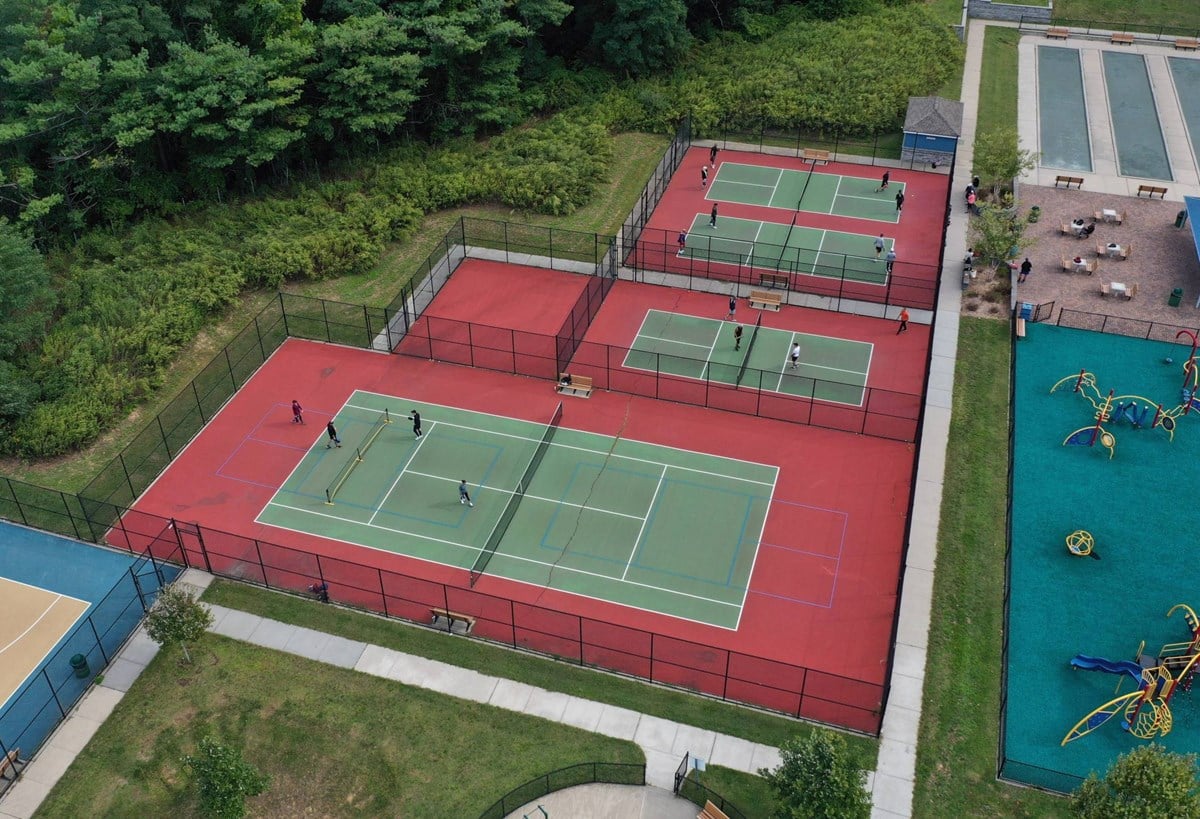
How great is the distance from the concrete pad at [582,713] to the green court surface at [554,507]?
12.2 ft

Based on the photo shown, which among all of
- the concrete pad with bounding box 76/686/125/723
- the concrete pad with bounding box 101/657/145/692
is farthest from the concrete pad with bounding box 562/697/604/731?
the concrete pad with bounding box 76/686/125/723

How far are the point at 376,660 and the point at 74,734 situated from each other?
7708mm

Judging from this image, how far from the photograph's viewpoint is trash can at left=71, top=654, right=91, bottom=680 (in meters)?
27.6

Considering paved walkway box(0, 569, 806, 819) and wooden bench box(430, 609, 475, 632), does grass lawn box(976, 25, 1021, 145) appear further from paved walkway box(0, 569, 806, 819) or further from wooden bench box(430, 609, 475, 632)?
paved walkway box(0, 569, 806, 819)

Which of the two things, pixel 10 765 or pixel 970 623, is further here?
pixel 970 623

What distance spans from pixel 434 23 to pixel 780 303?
73.6 ft

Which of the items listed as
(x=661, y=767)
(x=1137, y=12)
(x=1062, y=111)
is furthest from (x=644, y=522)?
(x=1137, y=12)

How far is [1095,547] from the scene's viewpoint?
1230 inches

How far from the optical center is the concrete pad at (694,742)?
84.9 ft

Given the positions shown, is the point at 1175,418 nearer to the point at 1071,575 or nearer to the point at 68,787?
the point at 1071,575

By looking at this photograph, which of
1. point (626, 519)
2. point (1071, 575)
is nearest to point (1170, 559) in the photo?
point (1071, 575)

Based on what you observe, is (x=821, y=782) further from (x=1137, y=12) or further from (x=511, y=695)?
(x=1137, y=12)

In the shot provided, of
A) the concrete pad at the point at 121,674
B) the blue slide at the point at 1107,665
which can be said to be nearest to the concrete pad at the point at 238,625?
the concrete pad at the point at 121,674

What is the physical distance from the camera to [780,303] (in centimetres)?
4241
